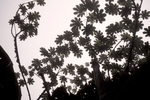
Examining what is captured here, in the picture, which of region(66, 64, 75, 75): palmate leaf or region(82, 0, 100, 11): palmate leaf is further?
region(66, 64, 75, 75): palmate leaf

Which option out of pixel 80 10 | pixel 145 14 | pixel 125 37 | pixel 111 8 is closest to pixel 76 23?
pixel 80 10

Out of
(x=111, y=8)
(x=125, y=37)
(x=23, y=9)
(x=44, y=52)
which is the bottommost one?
(x=125, y=37)

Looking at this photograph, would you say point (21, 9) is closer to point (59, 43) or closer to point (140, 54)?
point (59, 43)

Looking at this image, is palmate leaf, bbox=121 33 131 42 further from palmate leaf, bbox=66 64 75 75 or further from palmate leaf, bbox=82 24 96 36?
palmate leaf, bbox=66 64 75 75

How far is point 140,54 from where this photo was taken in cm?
564

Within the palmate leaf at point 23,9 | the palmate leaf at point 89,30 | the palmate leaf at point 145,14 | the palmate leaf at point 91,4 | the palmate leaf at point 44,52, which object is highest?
the palmate leaf at point 23,9

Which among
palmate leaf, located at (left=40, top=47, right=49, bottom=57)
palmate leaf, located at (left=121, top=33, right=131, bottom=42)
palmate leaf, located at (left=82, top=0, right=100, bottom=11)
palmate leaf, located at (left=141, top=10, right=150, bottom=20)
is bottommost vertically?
palmate leaf, located at (left=121, top=33, right=131, bottom=42)

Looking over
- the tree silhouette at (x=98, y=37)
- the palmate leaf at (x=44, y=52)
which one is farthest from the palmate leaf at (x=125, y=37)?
the palmate leaf at (x=44, y=52)

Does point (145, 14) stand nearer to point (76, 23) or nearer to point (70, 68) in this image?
point (76, 23)

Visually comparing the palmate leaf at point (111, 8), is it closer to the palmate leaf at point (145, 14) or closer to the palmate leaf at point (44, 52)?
the palmate leaf at point (145, 14)

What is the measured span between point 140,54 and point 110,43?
4.10 feet

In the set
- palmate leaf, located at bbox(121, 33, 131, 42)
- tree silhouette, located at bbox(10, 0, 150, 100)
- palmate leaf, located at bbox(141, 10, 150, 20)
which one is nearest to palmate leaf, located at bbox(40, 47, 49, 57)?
tree silhouette, located at bbox(10, 0, 150, 100)

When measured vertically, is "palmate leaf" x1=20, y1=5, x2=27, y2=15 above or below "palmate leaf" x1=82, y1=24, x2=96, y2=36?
above

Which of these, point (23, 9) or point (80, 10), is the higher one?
point (23, 9)
